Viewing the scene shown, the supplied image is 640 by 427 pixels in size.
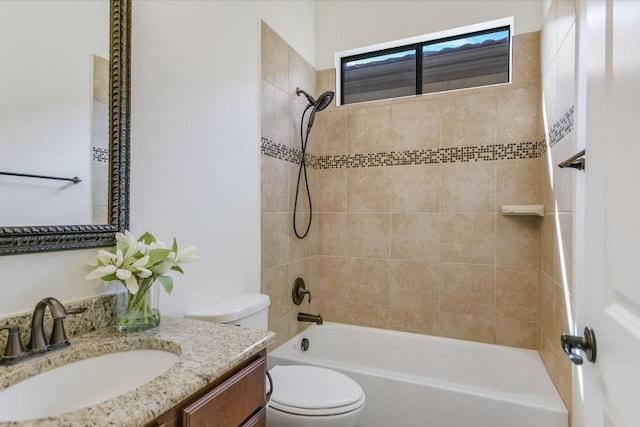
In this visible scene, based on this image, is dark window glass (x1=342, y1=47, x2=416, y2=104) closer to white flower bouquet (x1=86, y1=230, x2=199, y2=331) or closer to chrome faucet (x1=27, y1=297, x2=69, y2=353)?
white flower bouquet (x1=86, y1=230, x2=199, y2=331)

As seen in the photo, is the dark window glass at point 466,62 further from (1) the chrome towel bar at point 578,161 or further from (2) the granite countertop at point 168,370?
(2) the granite countertop at point 168,370

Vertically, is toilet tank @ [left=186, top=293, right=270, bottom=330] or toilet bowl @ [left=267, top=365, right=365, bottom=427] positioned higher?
toilet tank @ [left=186, top=293, right=270, bottom=330]

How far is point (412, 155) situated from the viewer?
2.36 m

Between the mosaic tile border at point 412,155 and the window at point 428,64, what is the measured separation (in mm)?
484

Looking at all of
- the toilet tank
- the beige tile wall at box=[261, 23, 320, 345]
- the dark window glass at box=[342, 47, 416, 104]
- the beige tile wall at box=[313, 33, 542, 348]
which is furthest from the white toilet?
the dark window glass at box=[342, 47, 416, 104]

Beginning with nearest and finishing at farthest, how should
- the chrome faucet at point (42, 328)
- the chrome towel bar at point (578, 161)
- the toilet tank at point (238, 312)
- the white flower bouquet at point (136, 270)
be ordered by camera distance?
the chrome faucet at point (42, 328)
the white flower bouquet at point (136, 270)
the chrome towel bar at point (578, 161)
the toilet tank at point (238, 312)

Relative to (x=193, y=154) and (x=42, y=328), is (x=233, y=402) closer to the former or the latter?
(x=42, y=328)

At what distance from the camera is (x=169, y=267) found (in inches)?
42.6

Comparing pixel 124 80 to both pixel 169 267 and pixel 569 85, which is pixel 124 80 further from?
pixel 569 85

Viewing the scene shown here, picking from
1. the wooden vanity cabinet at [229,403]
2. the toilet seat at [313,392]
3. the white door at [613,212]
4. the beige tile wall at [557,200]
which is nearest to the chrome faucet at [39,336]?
the wooden vanity cabinet at [229,403]

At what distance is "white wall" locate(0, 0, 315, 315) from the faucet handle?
0.09 m

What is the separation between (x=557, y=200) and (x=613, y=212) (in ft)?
3.86

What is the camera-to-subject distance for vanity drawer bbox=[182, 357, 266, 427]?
760 millimetres

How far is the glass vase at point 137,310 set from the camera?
1022mm
